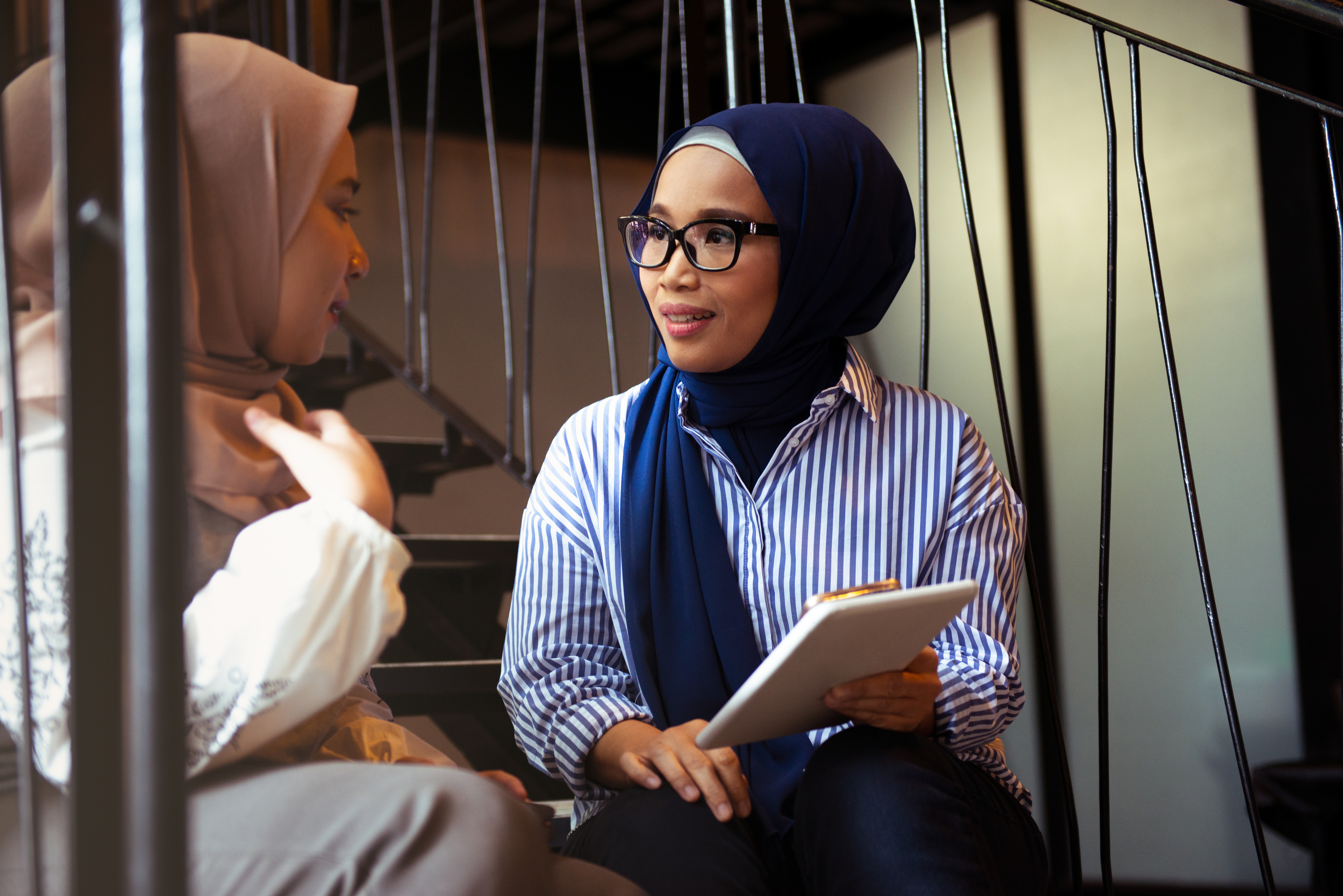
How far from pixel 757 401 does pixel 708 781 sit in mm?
428

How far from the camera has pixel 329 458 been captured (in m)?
0.69

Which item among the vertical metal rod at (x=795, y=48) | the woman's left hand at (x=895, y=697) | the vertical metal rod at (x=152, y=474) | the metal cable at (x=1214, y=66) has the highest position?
the vertical metal rod at (x=795, y=48)

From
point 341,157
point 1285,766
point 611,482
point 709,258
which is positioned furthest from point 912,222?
point 1285,766

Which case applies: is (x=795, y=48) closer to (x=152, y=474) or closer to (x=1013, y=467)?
(x=1013, y=467)

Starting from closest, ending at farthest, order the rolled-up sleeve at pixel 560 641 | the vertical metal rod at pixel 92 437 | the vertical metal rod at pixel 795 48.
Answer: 1. the vertical metal rod at pixel 92 437
2. the rolled-up sleeve at pixel 560 641
3. the vertical metal rod at pixel 795 48

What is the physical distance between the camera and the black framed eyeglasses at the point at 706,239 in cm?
126

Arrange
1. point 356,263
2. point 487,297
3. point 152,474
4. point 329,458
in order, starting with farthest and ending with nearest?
point 487,297 → point 356,263 → point 329,458 → point 152,474

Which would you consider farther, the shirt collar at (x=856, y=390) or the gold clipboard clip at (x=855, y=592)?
the shirt collar at (x=856, y=390)

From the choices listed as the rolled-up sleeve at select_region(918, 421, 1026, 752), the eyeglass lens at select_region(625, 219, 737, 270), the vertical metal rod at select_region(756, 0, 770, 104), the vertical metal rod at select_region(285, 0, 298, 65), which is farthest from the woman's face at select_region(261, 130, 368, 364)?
the vertical metal rod at select_region(285, 0, 298, 65)

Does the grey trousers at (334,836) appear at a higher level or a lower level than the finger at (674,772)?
higher

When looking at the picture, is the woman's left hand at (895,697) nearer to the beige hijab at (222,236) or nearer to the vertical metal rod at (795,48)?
the beige hijab at (222,236)

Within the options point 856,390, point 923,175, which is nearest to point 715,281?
point 856,390

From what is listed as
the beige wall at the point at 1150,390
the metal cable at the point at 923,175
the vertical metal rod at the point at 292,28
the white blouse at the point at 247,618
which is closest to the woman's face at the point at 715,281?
the metal cable at the point at 923,175

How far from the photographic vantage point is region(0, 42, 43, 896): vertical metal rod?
558mm
